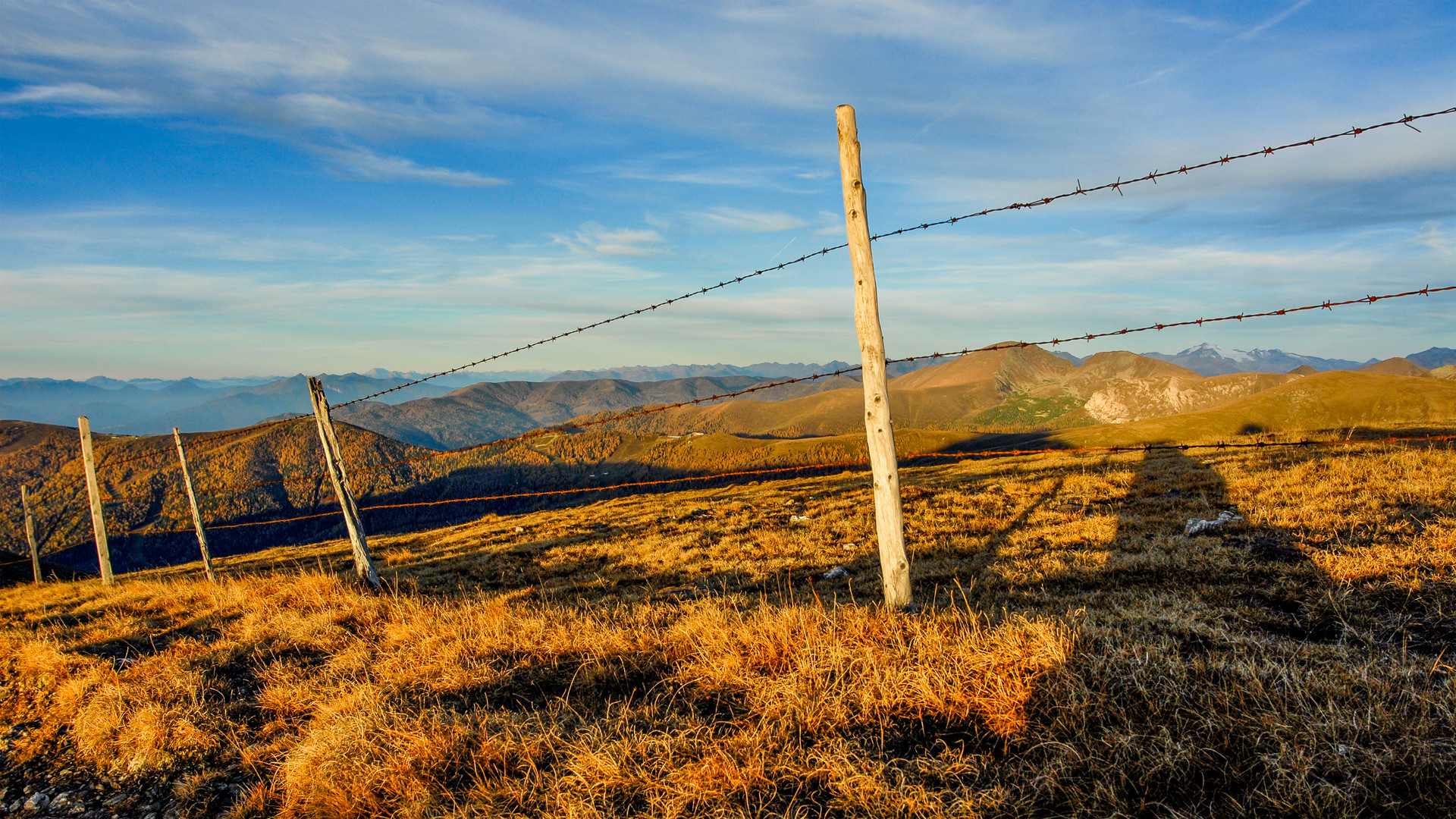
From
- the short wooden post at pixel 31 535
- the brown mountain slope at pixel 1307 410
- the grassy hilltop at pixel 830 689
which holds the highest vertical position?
the short wooden post at pixel 31 535

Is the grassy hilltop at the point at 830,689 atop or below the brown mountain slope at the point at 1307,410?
atop

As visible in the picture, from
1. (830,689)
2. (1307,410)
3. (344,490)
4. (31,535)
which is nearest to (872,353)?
(830,689)

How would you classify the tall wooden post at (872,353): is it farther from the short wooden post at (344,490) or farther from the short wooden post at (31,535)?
the short wooden post at (31,535)

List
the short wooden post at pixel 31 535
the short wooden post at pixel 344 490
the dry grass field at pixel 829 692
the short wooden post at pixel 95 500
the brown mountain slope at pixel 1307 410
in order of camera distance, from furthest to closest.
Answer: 1. the brown mountain slope at pixel 1307 410
2. the short wooden post at pixel 31 535
3. the short wooden post at pixel 95 500
4. the short wooden post at pixel 344 490
5. the dry grass field at pixel 829 692

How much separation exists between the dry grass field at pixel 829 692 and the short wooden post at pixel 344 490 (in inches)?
40.4

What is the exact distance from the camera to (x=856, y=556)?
520 inches

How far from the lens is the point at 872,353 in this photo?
6.74 meters

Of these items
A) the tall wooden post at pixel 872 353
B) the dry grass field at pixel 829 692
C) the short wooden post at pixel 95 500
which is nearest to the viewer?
A: the dry grass field at pixel 829 692

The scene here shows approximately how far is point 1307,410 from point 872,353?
198 metres

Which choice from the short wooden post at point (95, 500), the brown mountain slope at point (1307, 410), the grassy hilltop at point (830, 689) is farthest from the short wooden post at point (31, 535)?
Answer: the brown mountain slope at point (1307, 410)

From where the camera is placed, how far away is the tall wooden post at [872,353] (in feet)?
22.1

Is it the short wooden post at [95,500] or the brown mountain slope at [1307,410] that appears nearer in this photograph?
the short wooden post at [95,500]

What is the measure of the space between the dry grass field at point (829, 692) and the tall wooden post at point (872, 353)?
0.56m

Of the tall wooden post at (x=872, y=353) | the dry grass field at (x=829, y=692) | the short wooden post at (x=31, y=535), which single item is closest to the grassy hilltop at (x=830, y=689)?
the dry grass field at (x=829, y=692)
